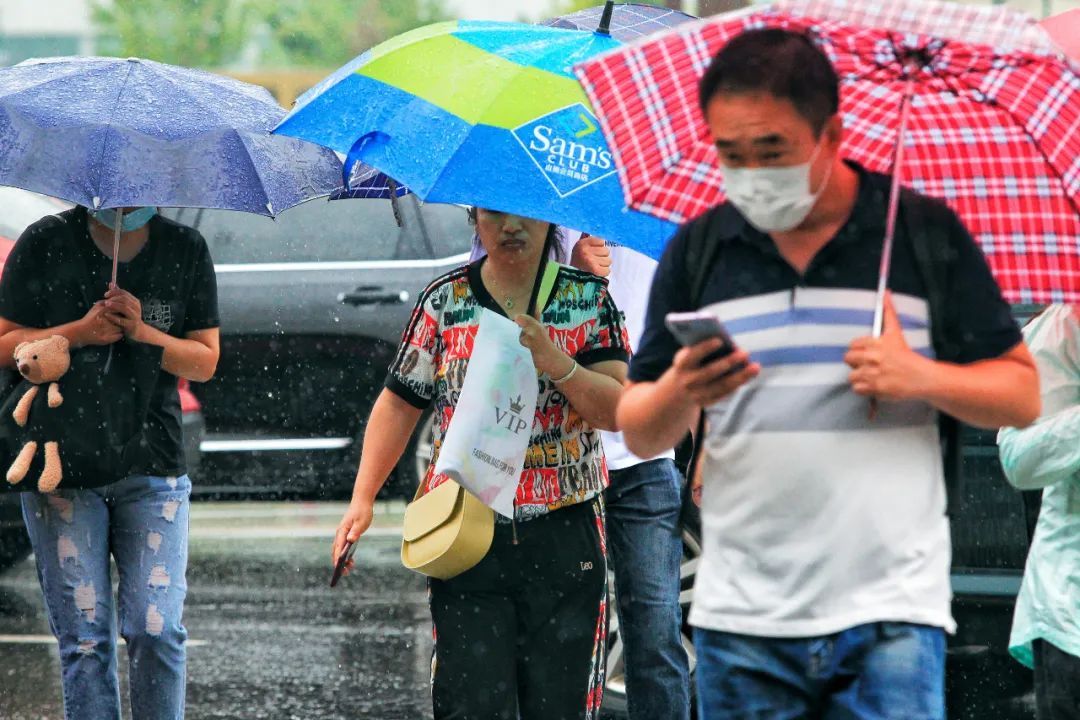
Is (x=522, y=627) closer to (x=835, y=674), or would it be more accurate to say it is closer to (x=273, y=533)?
(x=835, y=674)

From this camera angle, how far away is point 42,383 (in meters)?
5.01

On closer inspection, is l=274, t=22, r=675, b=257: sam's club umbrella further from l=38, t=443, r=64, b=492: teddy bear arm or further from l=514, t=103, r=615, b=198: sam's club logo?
l=38, t=443, r=64, b=492: teddy bear arm

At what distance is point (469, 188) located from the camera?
4.20 metres

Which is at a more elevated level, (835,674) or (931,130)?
(931,130)

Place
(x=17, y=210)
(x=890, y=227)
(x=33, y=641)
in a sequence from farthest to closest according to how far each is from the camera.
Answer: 1. (x=17, y=210)
2. (x=33, y=641)
3. (x=890, y=227)

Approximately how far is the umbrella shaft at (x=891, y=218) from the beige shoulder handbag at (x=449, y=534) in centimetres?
143

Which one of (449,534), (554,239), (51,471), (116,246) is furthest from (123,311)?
(449,534)

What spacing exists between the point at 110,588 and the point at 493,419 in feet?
4.90

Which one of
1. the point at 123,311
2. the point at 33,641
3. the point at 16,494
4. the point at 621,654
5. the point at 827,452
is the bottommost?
the point at 33,641

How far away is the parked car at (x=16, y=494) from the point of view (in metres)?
8.87

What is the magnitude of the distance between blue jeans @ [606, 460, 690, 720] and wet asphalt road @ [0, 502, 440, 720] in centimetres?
194

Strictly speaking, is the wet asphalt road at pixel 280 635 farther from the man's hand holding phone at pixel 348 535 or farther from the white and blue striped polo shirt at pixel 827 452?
the white and blue striped polo shirt at pixel 827 452

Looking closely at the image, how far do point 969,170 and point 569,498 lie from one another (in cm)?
136

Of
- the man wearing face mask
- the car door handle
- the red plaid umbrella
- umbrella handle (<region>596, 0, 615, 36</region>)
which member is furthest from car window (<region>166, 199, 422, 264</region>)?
the man wearing face mask
